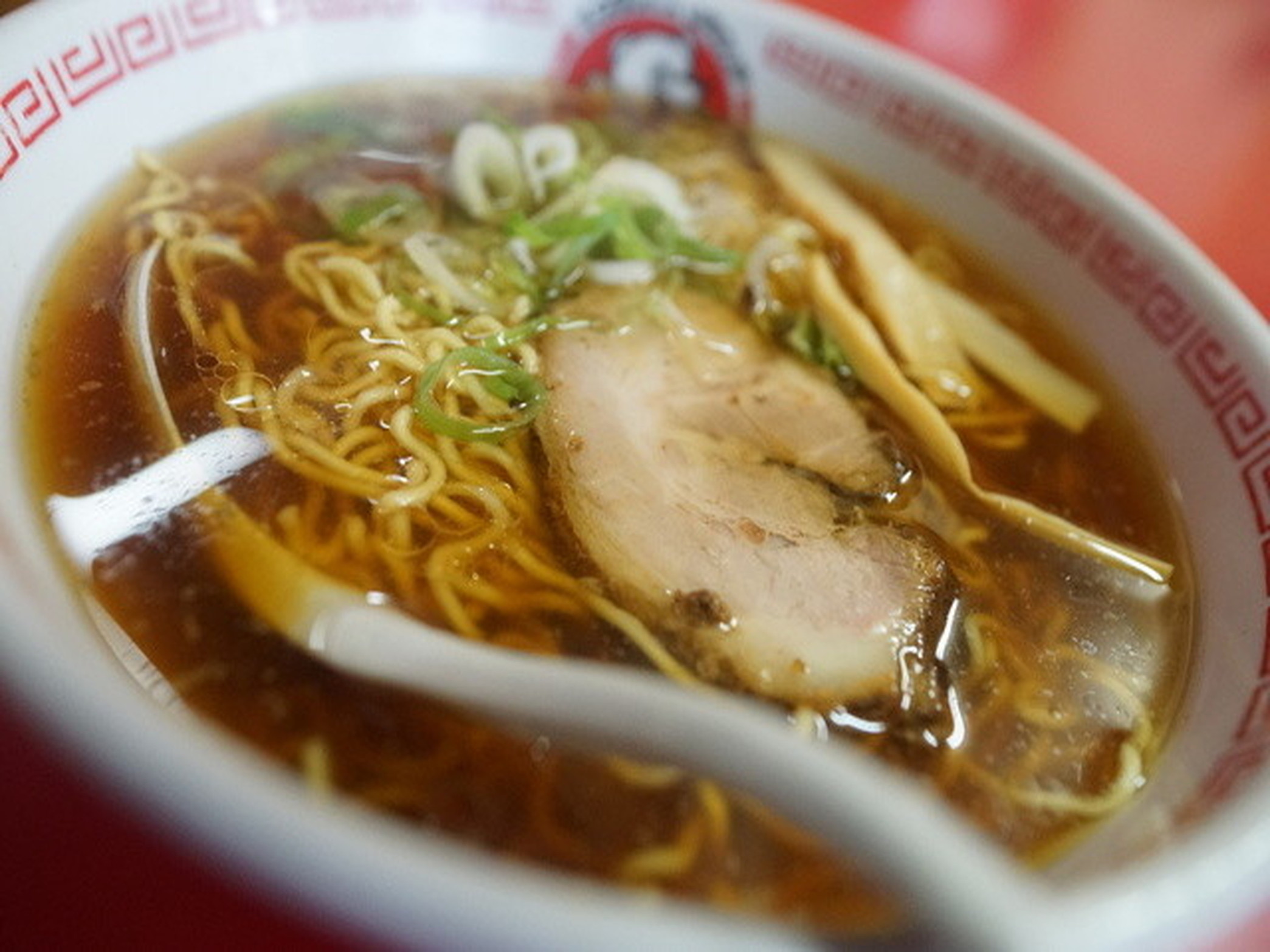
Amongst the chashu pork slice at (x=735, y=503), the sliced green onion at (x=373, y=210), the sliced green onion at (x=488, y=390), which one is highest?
the sliced green onion at (x=373, y=210)

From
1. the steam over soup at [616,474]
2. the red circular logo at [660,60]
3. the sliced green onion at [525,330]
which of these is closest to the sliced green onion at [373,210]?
the steam over soup at [616,474]

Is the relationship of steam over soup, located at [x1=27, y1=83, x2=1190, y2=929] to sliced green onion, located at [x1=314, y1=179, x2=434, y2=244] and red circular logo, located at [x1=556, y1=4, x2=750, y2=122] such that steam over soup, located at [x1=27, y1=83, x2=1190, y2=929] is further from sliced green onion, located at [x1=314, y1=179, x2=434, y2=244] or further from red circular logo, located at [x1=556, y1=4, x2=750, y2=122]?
red circular logo, located at [x1=556, y1=4, x2=750, y2=122]

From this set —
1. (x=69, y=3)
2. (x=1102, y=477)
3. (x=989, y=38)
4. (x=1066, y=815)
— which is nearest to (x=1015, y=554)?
(x=1102, y=477)

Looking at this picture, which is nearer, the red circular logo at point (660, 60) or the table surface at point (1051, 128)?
the table surface at point (1051, 128)

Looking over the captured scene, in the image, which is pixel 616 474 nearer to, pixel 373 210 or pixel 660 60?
pixel 373 210

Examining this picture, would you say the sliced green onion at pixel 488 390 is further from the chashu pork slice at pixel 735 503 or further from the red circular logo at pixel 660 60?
the red circular logo at pixel 660 60

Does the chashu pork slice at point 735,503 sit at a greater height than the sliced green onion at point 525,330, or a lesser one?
lesser

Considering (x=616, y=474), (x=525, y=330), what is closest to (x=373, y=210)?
(x=525, y=330)

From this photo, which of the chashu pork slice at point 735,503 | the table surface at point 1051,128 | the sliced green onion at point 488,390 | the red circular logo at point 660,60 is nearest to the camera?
the table surface at point 1051,128
